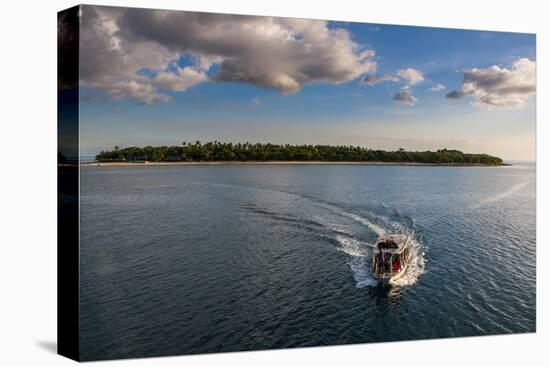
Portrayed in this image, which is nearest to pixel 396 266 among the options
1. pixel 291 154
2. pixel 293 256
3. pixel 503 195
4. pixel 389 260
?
pixel 389 260

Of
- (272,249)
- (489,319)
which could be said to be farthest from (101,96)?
(489,319)

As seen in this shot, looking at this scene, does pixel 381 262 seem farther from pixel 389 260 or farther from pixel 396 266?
pixel 396 266

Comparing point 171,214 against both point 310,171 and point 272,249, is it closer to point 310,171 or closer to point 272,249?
point 272,249

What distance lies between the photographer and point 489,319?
53.8 ft

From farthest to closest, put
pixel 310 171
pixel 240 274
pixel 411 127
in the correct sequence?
pixel 310 171 → pixel 411 127 → pixel 240 274

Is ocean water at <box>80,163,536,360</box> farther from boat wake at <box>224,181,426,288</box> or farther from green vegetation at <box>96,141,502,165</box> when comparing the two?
green vegetation at <box>96,141,502,165</box>

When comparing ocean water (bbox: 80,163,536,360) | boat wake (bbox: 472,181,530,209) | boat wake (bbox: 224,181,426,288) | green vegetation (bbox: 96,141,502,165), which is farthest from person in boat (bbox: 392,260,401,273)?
green vegetation (bbox: 96,141,502,165)

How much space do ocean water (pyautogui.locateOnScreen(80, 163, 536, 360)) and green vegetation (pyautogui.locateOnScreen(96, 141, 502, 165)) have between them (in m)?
0.36

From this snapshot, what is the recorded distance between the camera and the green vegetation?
52.1ft

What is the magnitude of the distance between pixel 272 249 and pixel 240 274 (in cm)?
205

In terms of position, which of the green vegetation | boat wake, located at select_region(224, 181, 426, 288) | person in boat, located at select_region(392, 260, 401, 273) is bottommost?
person in boat, located at select_region(392, 260, 401, 273)

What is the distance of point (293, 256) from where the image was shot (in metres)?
18.1

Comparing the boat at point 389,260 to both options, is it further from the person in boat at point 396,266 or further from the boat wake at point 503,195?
the boat wake at point 503,195

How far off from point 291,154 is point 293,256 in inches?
129
